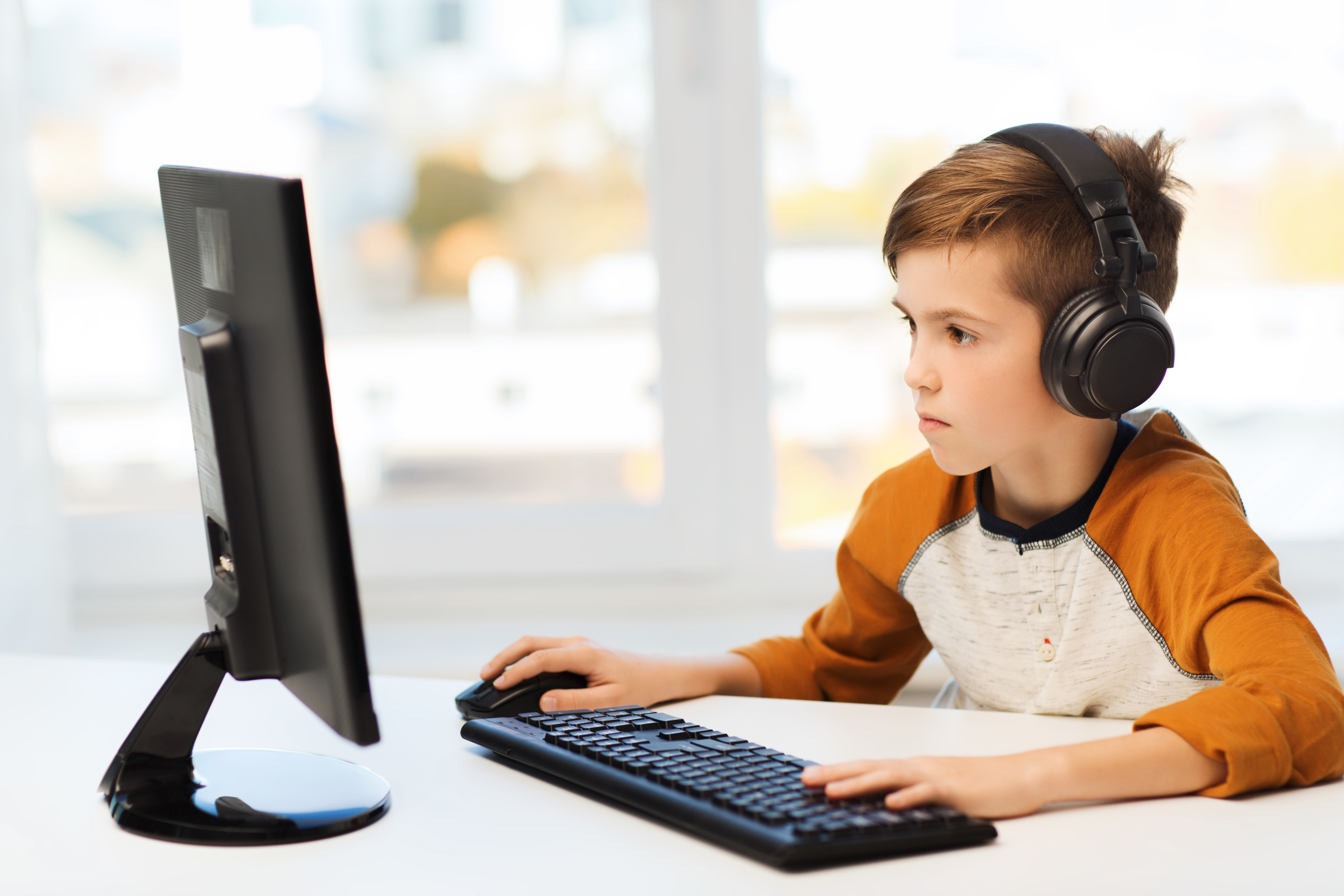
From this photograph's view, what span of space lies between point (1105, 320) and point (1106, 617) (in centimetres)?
29

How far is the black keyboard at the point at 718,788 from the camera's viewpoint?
66 cm

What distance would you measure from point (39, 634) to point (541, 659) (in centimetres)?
101

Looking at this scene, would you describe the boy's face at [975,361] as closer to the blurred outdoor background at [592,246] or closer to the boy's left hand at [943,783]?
the boy's left hand at [943,783]

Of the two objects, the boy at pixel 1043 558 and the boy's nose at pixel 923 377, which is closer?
the boy at pixel 1043 558

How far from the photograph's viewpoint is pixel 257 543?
75 centimetres

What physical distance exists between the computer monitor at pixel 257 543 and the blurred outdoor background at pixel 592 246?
0.90 m

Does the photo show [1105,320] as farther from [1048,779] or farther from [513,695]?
[513,695]

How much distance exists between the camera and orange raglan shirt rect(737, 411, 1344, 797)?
78 cm

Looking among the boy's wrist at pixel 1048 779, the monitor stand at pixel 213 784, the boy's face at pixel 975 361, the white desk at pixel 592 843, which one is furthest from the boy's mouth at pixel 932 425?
the monitor stand at pixel 213 784

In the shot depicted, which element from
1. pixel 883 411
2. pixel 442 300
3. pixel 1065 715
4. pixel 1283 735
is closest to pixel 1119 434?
pixel 1065 715

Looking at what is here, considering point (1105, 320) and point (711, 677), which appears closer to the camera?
point (1105, 320)

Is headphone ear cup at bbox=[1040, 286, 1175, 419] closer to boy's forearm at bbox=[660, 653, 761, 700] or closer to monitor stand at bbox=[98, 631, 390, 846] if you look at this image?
boy's forearm at bbox=[660, 653, 761, 700]

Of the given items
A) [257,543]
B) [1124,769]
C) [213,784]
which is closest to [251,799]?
[213,784]

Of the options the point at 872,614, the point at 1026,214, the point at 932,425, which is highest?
the point at 1026,214
